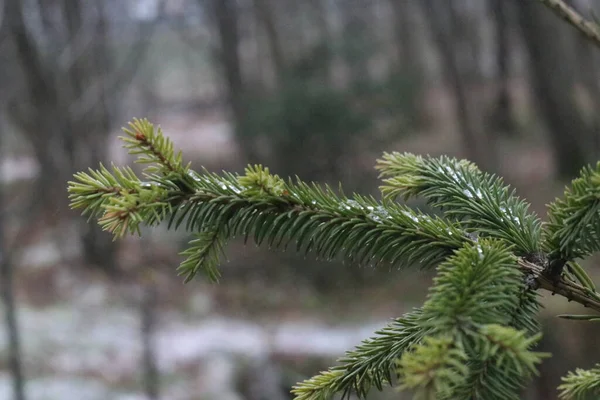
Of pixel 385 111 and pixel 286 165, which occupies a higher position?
pixel 385 111

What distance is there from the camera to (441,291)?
649mm

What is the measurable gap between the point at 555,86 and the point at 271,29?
7658 millimetres

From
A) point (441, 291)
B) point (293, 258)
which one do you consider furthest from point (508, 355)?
point (293, 258)

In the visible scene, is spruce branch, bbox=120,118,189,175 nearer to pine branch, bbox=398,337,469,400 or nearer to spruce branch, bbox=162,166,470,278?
spruce branch, bbox=162,166,470,278

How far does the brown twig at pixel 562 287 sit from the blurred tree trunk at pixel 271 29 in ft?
42.7

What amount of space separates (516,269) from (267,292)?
29.9ft

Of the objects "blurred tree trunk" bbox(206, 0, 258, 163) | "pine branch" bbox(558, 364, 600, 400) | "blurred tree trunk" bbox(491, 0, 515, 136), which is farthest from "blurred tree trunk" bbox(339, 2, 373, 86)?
"pine branch" bbox(558, 364, 600, 400)

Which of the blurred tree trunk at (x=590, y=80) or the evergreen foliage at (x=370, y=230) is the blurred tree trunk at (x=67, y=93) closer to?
the evergreen foliage at (x=370, y=230)

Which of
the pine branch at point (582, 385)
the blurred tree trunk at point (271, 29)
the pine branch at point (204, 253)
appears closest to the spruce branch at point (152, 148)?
the pine branch at point (204, 253)

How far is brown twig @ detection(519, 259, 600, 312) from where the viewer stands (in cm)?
80

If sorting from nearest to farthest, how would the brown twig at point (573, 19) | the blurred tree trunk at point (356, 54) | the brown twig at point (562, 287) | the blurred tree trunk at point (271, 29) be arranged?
the brown twig at point (562, 287) → the brown twig at point (573, 19) → the blurred tree trunk at point (356, 54) → the blurred tree trunk at point (271, 29)

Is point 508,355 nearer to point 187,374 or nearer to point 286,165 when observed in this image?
point 187,374

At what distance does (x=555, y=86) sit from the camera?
938 centimetres

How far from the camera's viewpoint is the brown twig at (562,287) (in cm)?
80
